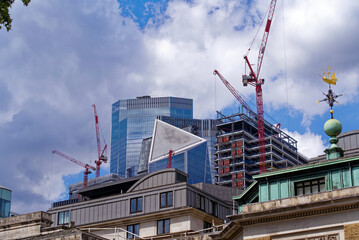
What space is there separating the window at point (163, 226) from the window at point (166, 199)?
1714 millimetres

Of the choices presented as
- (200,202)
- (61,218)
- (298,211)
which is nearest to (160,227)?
(200,202)

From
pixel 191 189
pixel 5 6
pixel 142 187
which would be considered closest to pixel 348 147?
pixel 191 189

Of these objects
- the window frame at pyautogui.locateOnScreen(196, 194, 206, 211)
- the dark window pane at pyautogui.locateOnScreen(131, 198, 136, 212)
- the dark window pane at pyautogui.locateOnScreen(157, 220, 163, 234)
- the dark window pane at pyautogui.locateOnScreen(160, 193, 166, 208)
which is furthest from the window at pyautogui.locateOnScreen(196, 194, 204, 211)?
the dark window pane at pyautogui.locateOnScreen(131, 198, 136, 212)

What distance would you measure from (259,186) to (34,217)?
2428 cm

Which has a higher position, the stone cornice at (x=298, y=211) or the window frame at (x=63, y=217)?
the window frame at (x=63, y=217)

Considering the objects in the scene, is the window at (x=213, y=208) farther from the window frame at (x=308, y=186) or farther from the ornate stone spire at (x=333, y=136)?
the window frame at (x=308, y=186)

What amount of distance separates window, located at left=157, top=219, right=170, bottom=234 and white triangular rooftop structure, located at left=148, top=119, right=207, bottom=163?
5390cm

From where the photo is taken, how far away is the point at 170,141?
429 ft

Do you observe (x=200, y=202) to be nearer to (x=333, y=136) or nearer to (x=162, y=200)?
(x=162, y=200)

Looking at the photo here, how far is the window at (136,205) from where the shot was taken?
7044 cm

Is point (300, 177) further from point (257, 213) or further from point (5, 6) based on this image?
point (5, 6)

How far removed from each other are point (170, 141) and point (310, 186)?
86906 mm

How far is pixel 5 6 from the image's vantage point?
2955cm

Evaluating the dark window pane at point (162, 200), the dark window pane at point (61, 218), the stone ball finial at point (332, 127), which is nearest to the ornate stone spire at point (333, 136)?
the stone ball finial at point (332, 127)
